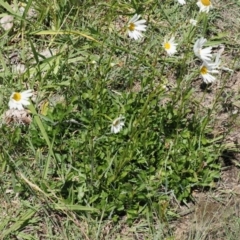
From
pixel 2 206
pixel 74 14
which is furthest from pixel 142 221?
pixel 74 14

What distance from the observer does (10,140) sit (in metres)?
2.34

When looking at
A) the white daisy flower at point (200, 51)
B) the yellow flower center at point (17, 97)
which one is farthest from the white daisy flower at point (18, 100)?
the white daisy flower at point (200, 51)

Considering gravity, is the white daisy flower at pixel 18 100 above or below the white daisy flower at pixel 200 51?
below

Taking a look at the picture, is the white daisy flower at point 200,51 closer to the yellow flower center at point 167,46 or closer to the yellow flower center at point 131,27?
the yellow flower center at point 167,46

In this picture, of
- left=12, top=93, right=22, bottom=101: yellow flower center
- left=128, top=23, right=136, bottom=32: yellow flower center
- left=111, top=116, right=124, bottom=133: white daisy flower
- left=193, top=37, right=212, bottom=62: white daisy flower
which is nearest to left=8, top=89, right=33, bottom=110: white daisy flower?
left=12, top=93, right=22, bottom=101: yellow flower center

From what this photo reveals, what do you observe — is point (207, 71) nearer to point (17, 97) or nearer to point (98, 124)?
point (98, 124)

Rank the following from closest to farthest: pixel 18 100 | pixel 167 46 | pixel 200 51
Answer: pixel 18 100, pixel 200 51, pixel 167 46

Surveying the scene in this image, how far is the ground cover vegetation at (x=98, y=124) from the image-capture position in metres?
2.27

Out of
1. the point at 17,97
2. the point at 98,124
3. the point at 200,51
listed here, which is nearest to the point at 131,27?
the point at 200,51

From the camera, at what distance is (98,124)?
241 centimetres

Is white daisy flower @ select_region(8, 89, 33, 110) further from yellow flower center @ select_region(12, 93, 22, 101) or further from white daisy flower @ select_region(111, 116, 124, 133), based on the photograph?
white daisy flower @ select_region(111, 116, 124, 133)

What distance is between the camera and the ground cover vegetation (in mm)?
2266

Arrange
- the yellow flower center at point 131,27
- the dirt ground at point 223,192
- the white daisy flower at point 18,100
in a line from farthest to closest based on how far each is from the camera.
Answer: the yellow flower center at point 131,27, the dirt ground at point 223,192, the white daisy flower at point 18,100

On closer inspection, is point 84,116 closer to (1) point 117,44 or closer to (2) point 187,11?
(1) point 117,44
